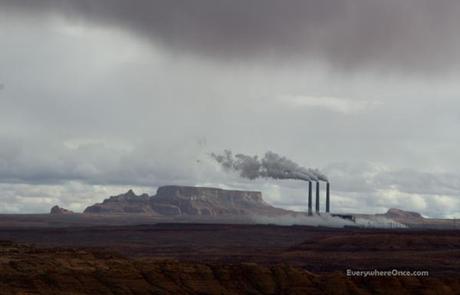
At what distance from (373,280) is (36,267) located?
46993 mm

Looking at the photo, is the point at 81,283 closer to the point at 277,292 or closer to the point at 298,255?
the point at 277,292

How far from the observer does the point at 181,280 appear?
381 feet

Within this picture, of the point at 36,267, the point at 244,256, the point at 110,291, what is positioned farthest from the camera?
the point at 244,256

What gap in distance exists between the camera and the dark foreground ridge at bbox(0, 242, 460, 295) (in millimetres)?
111312

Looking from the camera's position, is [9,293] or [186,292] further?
[186,292]

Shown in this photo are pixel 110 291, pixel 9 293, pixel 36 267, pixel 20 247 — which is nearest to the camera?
pixel 9 293

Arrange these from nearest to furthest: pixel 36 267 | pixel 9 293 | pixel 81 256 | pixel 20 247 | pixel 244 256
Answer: pixel 9 293 → pixel 36 267 → pixel 81 256 → pixel 20 247 → pixel 244 256

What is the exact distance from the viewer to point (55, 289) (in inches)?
4286

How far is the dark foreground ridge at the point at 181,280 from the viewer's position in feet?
365

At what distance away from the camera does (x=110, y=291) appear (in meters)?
110

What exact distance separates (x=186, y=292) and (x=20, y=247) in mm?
45726

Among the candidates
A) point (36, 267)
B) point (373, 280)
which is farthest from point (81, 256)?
point (373, 280)

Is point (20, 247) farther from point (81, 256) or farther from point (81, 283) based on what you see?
point (81, 283)

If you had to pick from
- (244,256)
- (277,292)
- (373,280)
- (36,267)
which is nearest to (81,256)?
(36,267)
